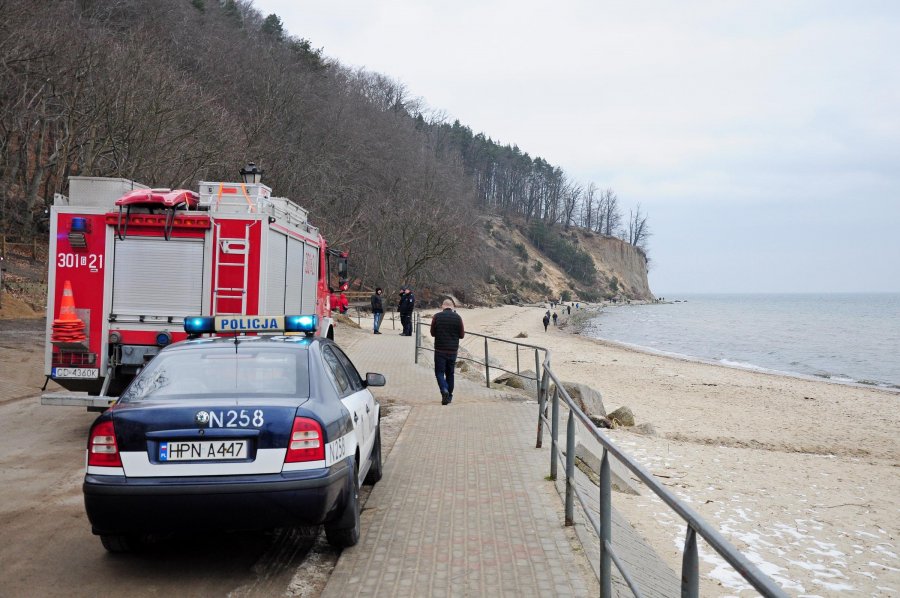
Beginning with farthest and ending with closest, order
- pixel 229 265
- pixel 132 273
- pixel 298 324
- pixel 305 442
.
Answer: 1. pixel 229 265
2. pixel 132 273
3. pixel 298 324
4. pixel 305 442

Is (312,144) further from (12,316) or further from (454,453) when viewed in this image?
(454,453)

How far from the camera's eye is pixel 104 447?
4.60 metres

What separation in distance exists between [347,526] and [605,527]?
1.92 metres

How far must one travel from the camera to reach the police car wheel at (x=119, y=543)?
5130 millimetres

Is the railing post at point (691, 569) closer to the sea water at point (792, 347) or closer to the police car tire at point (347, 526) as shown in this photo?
the police car tire at point (347, 526)

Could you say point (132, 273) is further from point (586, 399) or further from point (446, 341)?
point (586, 399)

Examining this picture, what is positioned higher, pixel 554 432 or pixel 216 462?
pixel 216 462

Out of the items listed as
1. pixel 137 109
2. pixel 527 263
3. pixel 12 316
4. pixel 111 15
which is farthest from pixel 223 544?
pixel 527 263

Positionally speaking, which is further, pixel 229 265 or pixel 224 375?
pixel 229 265

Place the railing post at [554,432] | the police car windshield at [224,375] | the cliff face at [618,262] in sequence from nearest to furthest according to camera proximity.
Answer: the police car windshield at [224,375], the railing post at [554,432], the cliff face at [618,262]

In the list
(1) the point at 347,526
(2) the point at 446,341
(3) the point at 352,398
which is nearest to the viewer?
(1) the point at 347,526

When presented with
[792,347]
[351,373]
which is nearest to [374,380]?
[351,373]

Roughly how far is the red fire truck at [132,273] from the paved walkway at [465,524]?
3052 millimetres

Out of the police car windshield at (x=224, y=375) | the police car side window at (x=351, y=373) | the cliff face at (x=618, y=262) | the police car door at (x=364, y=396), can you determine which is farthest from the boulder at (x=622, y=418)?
the cliff face at (x=618, y=262)
